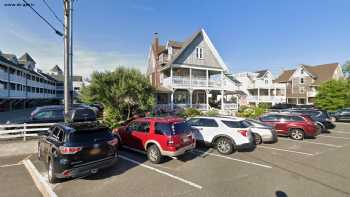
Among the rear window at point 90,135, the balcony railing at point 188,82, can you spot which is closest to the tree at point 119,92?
the balcony railing at point 188,82

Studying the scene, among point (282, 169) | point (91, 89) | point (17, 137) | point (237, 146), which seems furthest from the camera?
point (91, 89)

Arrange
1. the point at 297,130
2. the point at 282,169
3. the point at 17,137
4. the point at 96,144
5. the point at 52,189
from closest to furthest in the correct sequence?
the point at 52,189
the point at 96,144
the point at 282,169
the point at 17,137
the point at 297,130

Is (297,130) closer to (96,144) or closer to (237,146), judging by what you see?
(237,146)

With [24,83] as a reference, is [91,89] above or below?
below

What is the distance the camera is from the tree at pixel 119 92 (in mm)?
14617

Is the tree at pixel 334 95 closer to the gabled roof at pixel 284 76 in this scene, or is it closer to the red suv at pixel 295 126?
the gabled roof at pixel 284 76

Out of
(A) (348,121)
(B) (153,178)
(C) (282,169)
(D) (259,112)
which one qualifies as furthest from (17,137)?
(A) (348,121)

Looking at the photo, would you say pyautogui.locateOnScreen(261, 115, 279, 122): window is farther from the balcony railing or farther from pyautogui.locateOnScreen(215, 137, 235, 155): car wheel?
the balcony railing

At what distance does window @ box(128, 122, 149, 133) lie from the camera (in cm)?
766

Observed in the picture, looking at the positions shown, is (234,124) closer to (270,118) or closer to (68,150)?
(270,118)

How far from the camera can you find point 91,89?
1471 cm

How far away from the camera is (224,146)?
28.3 feet

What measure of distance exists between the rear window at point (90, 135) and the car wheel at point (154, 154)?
1.91 metres

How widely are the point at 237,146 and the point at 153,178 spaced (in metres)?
4.46
